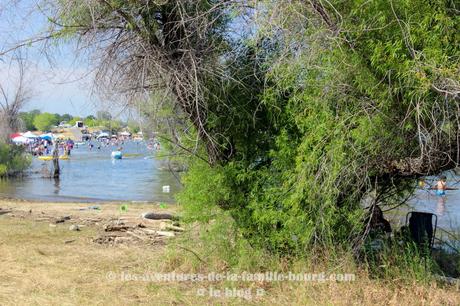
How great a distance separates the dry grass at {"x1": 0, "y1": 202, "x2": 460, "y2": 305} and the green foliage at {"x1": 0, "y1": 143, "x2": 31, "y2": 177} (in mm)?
30692

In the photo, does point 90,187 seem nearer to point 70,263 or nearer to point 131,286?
point 70,263

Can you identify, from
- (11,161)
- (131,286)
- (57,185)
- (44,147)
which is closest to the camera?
(131,286)

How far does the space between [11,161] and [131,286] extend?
35207 mm

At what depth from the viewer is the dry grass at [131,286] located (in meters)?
5.85

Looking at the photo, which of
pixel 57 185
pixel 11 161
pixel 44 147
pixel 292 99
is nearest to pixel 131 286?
pixel 292 99

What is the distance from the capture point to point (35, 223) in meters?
13.2

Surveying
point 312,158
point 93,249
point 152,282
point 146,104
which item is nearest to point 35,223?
point 93,249

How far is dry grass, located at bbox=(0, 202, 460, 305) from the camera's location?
5.85 m

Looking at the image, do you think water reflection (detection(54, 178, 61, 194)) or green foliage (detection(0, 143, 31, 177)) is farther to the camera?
green foliage (detection(0, 143, 31, 177))

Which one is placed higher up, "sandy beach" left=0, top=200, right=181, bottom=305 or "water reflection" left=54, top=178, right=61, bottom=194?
"sandy beach" left=0, top=200, right=181, bottom=305

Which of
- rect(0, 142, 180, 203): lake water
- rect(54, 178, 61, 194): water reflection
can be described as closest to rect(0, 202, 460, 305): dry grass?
rect(0, 142, 180, 203): lake water

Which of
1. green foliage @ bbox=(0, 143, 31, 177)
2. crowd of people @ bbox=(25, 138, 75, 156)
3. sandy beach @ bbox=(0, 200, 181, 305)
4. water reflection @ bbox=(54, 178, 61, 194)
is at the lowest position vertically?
water reflection @ bbox=(54, 178, 61, 194)

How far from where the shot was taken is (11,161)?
3850 centimetres

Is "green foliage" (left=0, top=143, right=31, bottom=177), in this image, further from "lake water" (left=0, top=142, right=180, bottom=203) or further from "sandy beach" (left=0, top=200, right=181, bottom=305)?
"sandy beach" (left=0, top=200, right=181, bottom=305)
